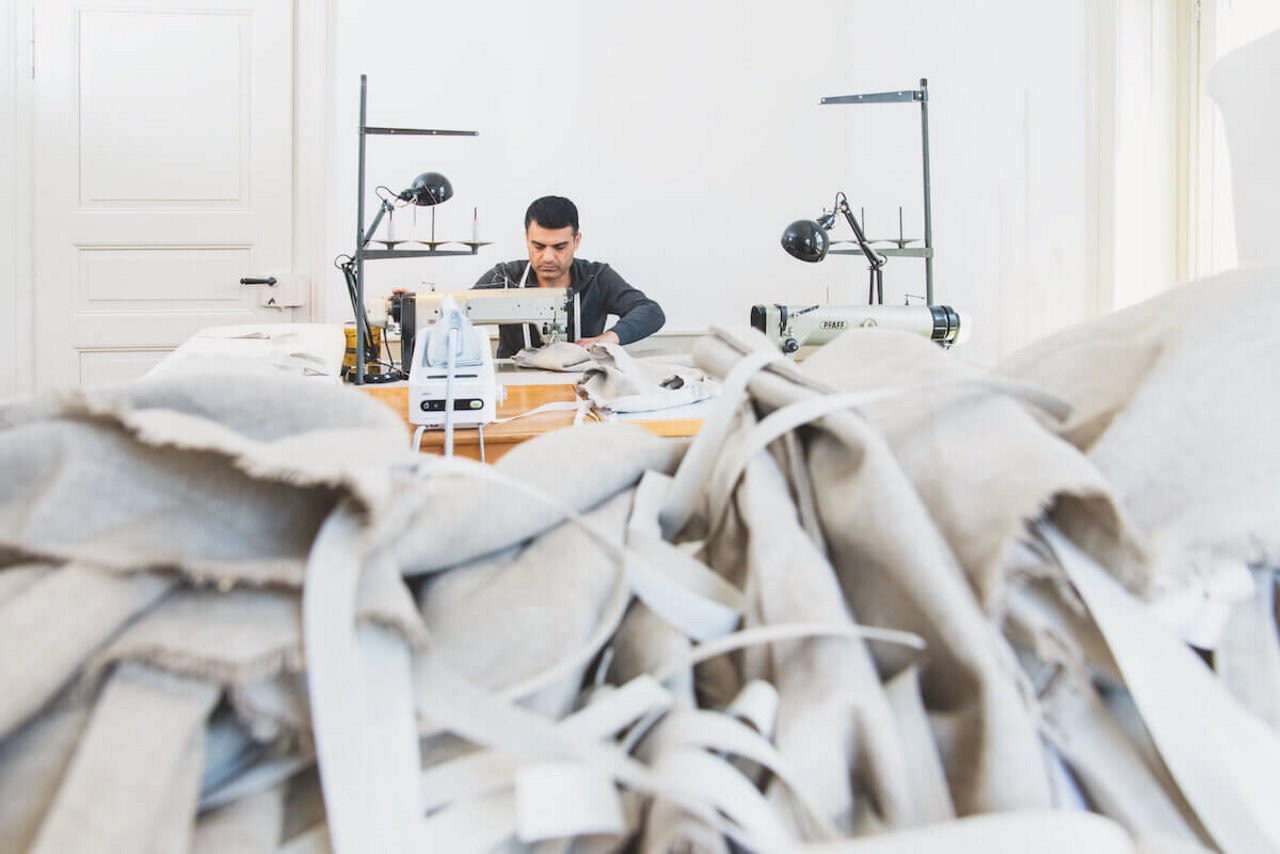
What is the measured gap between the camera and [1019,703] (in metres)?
0.30

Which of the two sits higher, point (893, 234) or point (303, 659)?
point (893, 234)

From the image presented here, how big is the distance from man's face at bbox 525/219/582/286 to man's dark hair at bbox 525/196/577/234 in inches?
0.6

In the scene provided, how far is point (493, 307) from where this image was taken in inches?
77.3

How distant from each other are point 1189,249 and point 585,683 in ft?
8.43

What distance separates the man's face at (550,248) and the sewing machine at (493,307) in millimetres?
1153

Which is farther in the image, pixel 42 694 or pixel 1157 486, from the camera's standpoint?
pixel 1157 486

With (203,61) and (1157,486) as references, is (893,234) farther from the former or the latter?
(1157,486)

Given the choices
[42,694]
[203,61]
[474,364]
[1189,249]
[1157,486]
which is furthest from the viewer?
[203,61]

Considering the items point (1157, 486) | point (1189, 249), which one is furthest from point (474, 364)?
point (1189, 249)

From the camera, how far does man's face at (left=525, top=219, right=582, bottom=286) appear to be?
124 inches

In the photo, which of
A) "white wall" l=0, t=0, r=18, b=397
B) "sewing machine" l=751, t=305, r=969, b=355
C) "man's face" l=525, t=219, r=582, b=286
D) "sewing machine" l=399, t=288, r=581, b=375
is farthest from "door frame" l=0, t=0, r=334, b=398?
"sewing machine" l=751, t=305, r=969, b=355

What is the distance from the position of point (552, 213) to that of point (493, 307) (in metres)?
1.27

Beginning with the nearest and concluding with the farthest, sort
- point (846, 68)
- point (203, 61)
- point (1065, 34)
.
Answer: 1. point (1065, 34)
2. point (203, 61)
3. point (846, 68)

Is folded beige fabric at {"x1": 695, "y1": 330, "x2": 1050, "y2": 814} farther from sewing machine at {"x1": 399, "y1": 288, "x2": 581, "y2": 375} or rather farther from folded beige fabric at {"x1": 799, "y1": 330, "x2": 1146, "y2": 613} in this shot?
sewing machine at {"x1": 399, "y1": 288, "x2": 581, "y2": 375}
